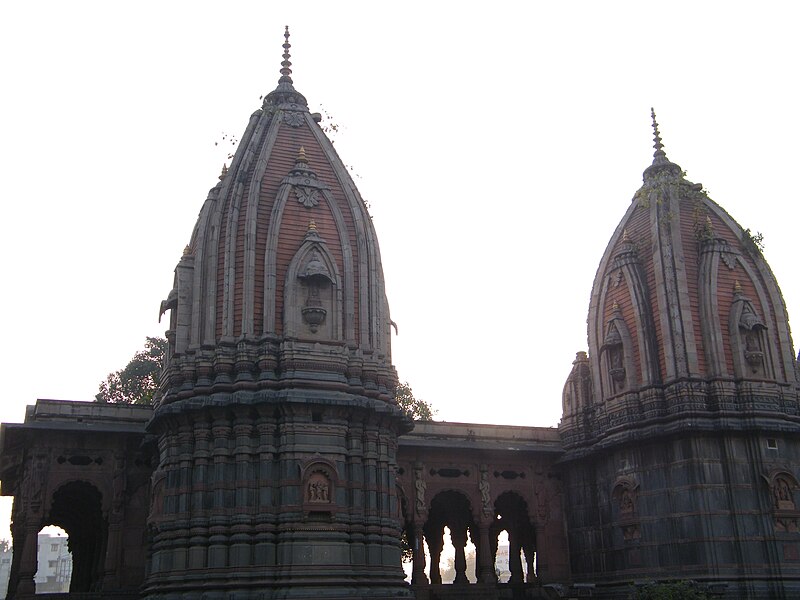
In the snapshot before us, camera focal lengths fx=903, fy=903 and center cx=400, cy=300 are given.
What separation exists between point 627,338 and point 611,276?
2.69 metres

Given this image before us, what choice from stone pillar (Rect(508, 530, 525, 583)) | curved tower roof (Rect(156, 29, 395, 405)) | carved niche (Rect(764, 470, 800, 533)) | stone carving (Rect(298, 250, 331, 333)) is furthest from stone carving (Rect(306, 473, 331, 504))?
carved niche (Rect(764, 470, 800, 533))

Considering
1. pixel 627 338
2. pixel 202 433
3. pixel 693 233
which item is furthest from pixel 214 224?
pixel 693 233

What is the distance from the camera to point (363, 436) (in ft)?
78.7

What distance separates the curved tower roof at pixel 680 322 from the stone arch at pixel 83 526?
1572 cm

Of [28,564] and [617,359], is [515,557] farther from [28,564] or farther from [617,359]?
[28,564]

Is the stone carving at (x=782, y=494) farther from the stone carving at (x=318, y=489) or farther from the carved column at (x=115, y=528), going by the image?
the carved column at (x=115, y=528)

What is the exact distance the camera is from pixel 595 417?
3002 cm

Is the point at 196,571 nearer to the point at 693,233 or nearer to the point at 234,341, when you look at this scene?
the point at 234,341

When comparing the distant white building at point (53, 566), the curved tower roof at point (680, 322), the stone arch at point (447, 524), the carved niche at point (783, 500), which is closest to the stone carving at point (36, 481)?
the stone arch at point (447, 524)

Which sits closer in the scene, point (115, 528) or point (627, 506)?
point (115, 528)

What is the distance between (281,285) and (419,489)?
865cm

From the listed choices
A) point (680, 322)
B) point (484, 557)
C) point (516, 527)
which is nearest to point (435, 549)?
point (516, 527)

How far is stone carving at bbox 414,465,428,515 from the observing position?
2900 centimetres

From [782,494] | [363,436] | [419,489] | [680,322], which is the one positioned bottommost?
[782,494]
